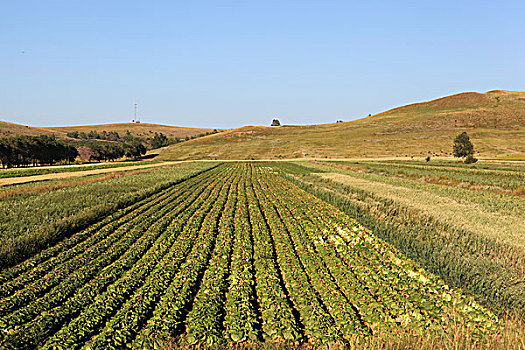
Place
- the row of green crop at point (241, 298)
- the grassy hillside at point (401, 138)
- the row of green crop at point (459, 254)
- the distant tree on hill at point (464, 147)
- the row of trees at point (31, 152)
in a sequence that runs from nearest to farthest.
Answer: the row of green crop at point (241, 298) < the row of green crop at point (459, 254) < the distant tree on hill at point (464, 147) < the row of trees at point (31, 152) < the grassy hillside at point (401, 138)

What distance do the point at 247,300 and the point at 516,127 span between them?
497 ft

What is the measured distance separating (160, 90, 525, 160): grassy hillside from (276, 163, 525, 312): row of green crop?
89597 millimetres

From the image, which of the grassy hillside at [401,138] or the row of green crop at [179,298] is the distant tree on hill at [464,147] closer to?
the grassy hillside at [401,138]

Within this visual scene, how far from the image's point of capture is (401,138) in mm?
117938

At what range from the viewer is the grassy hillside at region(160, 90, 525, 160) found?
328 feet

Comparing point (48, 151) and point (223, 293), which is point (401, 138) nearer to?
point (223, 293)

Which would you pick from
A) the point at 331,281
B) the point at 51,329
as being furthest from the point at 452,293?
the point at 51,329

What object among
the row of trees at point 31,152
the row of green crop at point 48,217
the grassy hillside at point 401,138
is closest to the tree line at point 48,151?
the row of trees at point 31,152

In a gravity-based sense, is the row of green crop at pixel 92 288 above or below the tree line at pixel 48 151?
below

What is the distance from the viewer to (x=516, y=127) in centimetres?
11762

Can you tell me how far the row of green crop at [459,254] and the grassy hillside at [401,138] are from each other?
89.6 meters

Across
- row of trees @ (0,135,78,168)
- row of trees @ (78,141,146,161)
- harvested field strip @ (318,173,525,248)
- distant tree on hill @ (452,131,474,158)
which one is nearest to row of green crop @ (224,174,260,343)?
harvested field strip @ (318,173,525,248)

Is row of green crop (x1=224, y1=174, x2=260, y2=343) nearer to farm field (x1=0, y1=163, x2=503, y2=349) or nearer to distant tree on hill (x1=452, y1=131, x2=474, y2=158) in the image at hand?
farm field (x1=0, y1=163, x2=503, y2=349)

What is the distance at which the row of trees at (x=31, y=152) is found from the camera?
79250 mm
